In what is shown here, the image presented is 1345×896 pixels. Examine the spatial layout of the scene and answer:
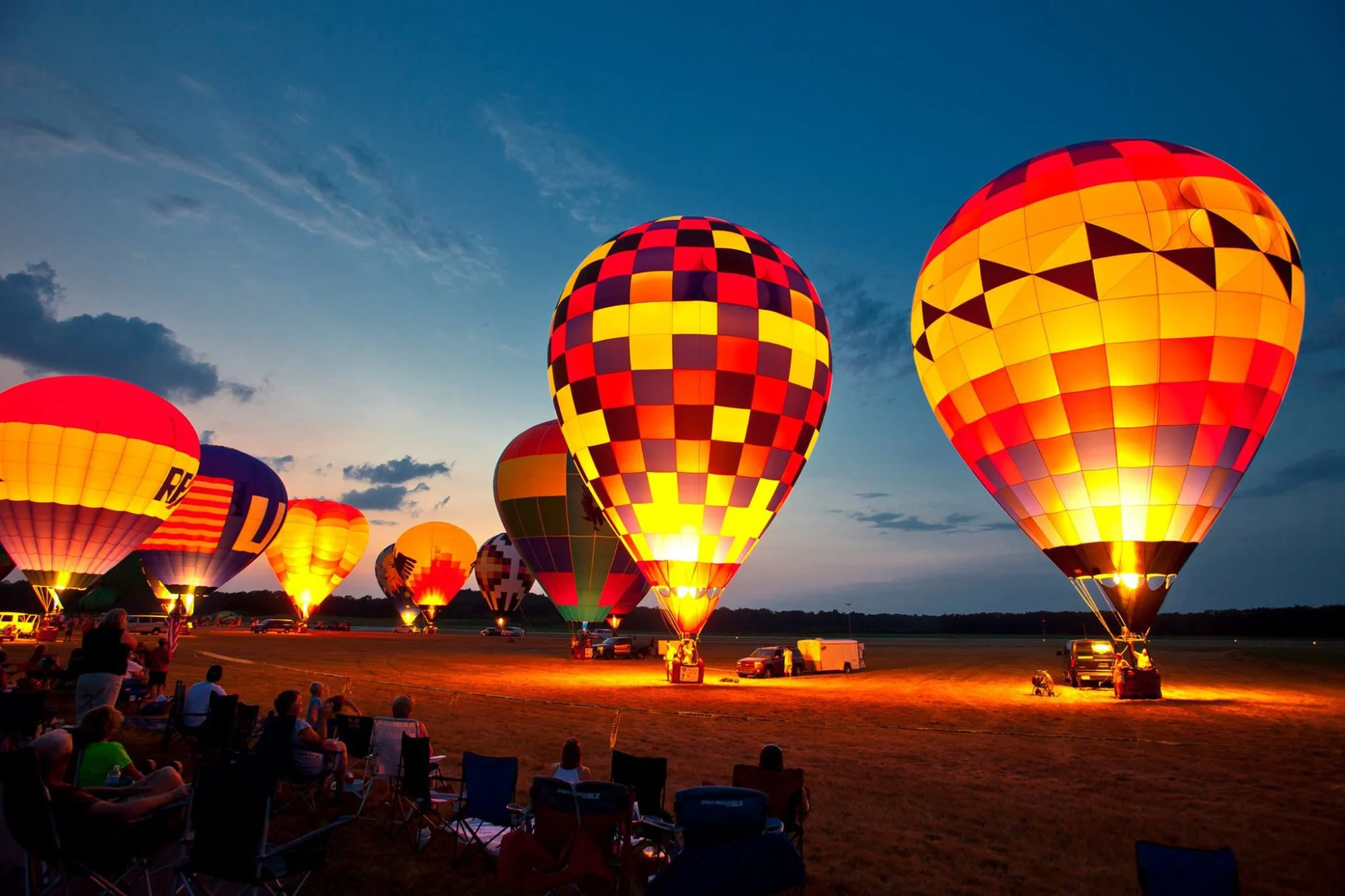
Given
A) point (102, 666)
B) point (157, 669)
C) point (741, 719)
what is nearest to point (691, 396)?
point (741, 719)

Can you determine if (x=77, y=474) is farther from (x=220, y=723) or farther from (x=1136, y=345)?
(x=1136, y=345)

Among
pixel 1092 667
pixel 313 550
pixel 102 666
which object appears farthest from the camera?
pixel 313 550

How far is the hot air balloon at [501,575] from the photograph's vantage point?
5438 centimetres

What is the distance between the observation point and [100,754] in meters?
5.29

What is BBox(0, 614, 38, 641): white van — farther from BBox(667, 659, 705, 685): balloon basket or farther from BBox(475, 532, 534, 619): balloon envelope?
BBox(667, 659, 705, 685): balloon basket

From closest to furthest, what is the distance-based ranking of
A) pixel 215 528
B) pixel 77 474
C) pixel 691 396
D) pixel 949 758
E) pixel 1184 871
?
pixel 1184 871 → pixel 949 758 → pixel 691 396 → pixel 77 474 → pixel 215 528

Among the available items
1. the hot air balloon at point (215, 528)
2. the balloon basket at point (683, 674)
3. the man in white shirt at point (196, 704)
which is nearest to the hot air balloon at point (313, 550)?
the hot air balloon at point (215, 528)

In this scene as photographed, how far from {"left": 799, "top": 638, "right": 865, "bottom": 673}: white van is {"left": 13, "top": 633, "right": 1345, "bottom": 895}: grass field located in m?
2.22

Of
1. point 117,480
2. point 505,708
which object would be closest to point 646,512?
point 505,708

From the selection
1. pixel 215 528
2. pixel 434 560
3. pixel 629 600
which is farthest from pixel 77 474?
pixel 434 560

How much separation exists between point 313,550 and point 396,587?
12.1 m

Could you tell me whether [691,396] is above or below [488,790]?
above

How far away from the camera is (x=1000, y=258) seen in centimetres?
1847

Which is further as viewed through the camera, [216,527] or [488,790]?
[216,527]
